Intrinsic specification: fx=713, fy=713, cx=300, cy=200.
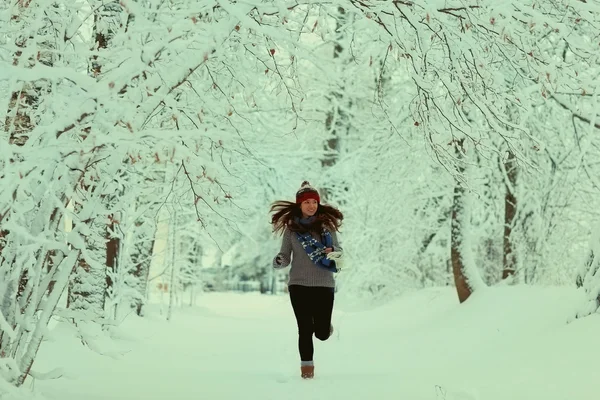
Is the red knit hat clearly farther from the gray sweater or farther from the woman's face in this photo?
the gray sweater

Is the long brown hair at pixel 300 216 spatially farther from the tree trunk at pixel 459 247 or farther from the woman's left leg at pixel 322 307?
the tree trunk at pixel 459 247

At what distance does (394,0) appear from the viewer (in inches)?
158

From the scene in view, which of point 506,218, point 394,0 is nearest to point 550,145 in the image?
point 506,218

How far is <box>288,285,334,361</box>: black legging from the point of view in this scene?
637cm

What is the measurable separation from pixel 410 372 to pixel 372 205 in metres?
11.0

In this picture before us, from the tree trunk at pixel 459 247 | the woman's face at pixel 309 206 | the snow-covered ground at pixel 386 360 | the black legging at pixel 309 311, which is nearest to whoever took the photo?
the snow-covered ground at pixel 386 360

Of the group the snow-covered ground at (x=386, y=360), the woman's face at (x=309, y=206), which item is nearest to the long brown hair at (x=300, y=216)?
the woman's face at (x=309, y=206)

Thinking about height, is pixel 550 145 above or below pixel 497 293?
above

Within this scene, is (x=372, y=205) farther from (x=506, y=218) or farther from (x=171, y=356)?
(x=171, y=356)

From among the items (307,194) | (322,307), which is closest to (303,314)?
(322,307)

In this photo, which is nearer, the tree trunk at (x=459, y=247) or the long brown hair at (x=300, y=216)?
the long brown hair at (x=300, y=216)

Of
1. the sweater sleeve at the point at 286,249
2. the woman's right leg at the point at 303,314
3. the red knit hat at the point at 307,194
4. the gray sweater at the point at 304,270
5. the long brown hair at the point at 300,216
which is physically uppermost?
the red knit hat at the point at 307,194

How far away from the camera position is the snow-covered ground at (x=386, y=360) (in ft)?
17.5

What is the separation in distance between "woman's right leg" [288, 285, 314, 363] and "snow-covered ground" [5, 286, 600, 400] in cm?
25
